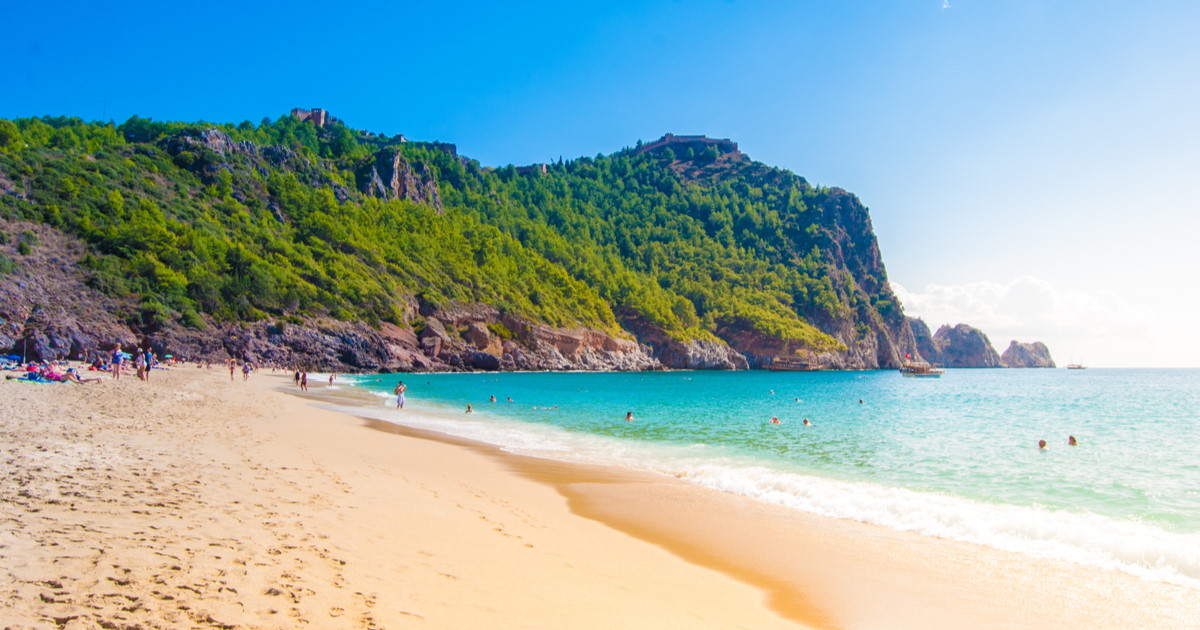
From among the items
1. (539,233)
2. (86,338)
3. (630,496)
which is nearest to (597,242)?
(539,233)

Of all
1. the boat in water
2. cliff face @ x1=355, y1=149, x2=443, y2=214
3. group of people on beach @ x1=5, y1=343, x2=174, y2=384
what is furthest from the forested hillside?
the boat in water

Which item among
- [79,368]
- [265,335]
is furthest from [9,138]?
[79,368]

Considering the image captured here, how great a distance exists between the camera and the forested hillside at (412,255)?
6894cm

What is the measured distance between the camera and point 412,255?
364ft

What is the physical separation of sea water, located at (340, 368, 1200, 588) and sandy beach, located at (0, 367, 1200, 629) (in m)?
1.24

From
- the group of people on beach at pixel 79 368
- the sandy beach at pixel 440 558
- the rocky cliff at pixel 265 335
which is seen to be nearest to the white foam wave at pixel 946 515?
the sandy beach at pixel 440 558

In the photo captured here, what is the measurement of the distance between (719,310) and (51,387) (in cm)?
13176

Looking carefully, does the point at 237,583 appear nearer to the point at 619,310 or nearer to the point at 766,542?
the point at 766,542

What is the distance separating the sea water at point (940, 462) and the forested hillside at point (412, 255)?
49.1 meters

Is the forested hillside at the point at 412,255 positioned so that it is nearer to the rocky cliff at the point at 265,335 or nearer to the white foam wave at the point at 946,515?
the rocky cliff at the point at 265,335

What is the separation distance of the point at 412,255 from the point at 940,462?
344ft

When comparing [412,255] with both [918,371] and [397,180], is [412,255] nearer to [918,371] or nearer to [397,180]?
[397,180]

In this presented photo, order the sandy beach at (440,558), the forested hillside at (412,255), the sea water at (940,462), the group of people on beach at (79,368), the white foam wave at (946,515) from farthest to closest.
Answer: the forested hillside at (412,255) < the group of people on beach at (79,368) < the sea water at (940,462) < the white foam wave at (946,515) < the sandy beach at (440,558)

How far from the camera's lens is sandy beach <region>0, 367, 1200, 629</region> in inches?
193
